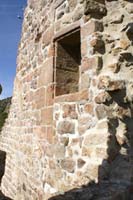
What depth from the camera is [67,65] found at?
446 centimetres

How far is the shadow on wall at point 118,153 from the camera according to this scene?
308 centimetres

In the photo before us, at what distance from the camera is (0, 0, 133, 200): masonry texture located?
10.8 feet

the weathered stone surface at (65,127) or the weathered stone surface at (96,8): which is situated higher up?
the weathered stone surface at (96,8)

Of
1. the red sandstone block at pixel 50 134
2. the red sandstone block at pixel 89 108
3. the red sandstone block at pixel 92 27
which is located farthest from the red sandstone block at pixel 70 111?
the red sandstone block at pixel 92 27

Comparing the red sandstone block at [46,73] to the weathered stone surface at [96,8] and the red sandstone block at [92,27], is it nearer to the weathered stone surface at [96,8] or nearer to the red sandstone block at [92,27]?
the red sandstone block at [92,27]

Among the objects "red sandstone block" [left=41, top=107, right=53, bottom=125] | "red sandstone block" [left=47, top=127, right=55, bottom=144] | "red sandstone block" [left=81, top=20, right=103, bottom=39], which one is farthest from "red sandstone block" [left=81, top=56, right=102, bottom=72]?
"red sandstone block" [left=47, top=127, right=55, bottom=144]

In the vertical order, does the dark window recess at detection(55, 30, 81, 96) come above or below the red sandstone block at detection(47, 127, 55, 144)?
above

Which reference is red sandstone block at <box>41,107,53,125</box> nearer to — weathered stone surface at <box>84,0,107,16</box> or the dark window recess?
the dark window recess


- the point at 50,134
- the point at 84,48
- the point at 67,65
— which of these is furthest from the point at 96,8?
the point at 50,134

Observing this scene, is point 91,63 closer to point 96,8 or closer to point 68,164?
point 96,8

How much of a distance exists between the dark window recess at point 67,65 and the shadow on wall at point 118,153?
3.79 feet

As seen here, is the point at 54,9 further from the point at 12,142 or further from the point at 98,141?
the point at 12,142

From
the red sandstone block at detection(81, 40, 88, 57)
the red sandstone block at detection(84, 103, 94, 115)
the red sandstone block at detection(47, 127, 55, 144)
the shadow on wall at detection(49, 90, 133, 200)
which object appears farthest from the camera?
the red sandstone block at detection(47, 127, 55, 144)

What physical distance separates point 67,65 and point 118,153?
65.7 inches
